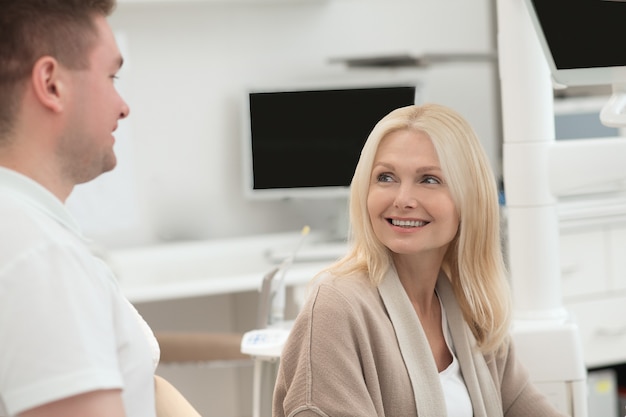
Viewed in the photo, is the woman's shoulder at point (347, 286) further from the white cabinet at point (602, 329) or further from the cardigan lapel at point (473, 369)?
the white cabinet at point (602, 329)

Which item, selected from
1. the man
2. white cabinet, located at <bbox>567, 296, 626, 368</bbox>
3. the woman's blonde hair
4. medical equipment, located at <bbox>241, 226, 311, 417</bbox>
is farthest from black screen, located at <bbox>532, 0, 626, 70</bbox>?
white cabinet, located at <bbox>567, 296, 626, 368</bbox>

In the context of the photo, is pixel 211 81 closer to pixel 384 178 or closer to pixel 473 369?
pixel 384 178

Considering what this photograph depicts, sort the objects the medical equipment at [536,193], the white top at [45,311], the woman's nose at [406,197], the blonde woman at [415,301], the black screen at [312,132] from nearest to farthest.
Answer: the white top at [45,311], the blonde woman at [415,301], the woman's nose at [406,197], the medical equipment at [536,193], the black screen at [312,132]

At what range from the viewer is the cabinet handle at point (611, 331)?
358cm

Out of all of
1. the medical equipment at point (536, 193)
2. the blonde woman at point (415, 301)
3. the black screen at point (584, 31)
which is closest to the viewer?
the black screen at point (584, 31)

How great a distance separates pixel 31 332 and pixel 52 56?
0.28 meters

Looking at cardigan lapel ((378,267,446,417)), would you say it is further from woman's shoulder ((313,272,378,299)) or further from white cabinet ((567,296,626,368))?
white cabinet ((567,296,626,368))

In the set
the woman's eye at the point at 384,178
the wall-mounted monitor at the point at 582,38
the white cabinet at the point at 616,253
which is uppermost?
the wall-mounted monitor at the point at 582,38

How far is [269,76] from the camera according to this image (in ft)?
12.2

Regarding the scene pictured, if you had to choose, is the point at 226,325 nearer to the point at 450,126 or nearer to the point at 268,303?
the point at 268,303

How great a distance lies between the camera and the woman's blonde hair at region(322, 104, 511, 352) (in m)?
1.67

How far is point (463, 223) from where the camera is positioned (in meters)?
1.71

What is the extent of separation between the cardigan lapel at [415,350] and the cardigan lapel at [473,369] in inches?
4.0

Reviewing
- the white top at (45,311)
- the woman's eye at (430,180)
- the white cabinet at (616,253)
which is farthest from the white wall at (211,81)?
the white top at (45,311)
